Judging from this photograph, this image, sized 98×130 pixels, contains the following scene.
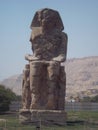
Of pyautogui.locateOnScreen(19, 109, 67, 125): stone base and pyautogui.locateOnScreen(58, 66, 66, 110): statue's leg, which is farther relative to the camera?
pyautogui.locateOnScreen(58, 66, 66, 110): statue's leg

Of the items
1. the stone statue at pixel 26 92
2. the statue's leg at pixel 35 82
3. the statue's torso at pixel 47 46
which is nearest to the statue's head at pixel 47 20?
the statue's torso at pixel 47 46

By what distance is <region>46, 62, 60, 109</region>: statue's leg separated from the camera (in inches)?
692

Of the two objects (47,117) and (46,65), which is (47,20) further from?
(47,117)

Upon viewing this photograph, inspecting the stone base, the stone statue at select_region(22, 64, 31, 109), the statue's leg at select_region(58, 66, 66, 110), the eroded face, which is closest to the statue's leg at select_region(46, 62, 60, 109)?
the statue's leg at select_region(58, 66, 66, 110)

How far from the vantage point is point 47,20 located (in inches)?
734

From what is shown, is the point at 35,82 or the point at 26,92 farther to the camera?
the point at 26,92

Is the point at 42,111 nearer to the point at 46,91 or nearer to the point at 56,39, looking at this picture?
the point at 46,91

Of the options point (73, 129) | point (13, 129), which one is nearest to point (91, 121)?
point (73, 129)

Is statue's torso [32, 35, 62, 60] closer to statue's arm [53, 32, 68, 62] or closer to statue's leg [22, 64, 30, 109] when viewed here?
statue's arm [53, 32, 68, 62]

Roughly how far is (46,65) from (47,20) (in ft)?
6.48

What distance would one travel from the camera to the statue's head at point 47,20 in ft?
61.3

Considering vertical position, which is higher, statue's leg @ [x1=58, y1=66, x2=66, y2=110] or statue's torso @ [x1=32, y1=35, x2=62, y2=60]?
statue's torso @ [x1=32, y1=35, x2=62, y2=60]

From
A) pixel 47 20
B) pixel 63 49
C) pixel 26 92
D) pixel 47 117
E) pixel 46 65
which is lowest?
pixel 47 117

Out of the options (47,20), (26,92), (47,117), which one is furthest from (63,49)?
(47,117)
